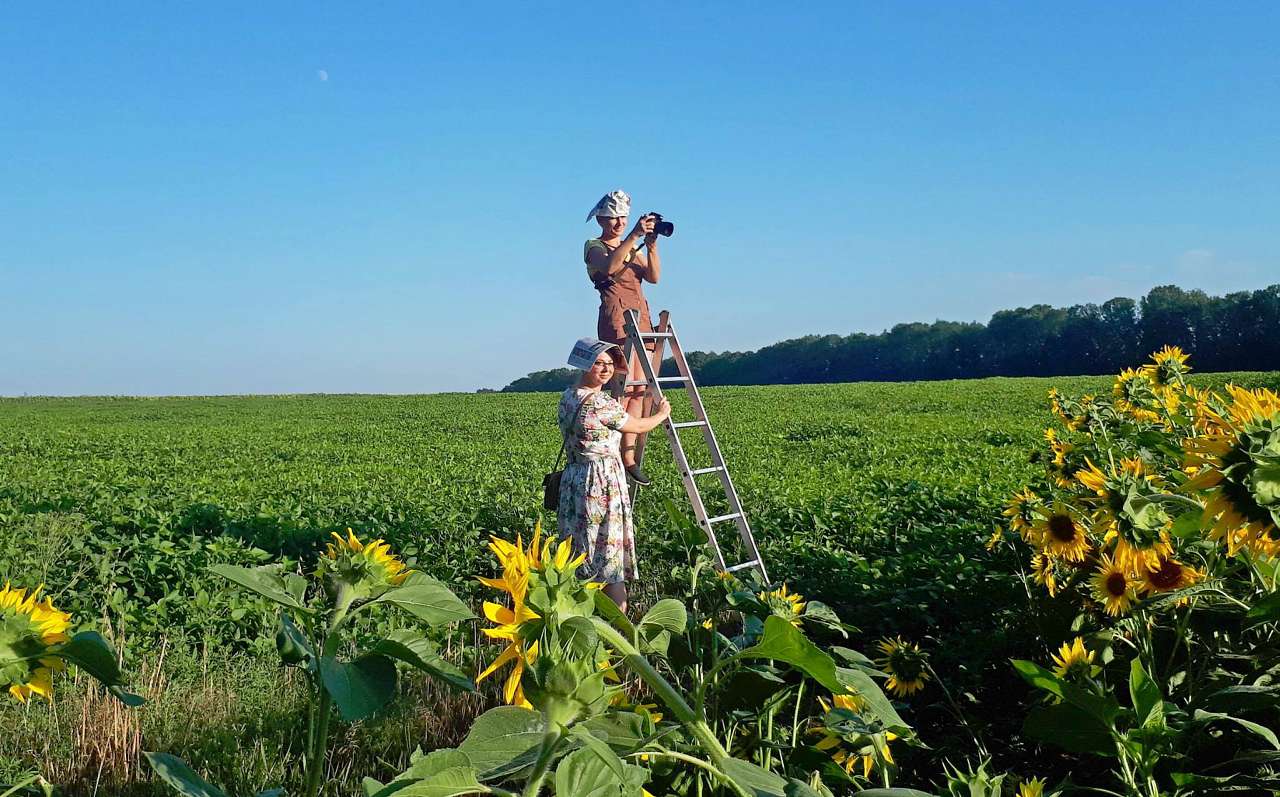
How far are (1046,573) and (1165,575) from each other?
2.48ft

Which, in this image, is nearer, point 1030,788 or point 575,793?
point 575,793

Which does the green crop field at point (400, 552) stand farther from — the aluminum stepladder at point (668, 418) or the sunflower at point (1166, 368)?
the sunflower at point (1166, 368)

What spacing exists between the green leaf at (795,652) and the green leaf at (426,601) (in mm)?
327

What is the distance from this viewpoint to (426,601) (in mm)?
1150

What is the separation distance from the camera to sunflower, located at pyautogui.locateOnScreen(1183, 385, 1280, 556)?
1173 mm

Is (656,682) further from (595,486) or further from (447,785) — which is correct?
(595,486)

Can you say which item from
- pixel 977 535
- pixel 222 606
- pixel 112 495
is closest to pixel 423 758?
pixel 222 606

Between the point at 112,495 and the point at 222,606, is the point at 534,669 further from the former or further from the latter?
the point at 112,495

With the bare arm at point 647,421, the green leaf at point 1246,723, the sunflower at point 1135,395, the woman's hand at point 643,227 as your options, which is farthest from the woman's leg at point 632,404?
the green leaf at point 1246,723

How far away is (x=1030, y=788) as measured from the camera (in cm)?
177

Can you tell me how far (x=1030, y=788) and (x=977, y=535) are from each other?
4193 millimetres

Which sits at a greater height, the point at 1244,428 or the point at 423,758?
the point at 1244,428

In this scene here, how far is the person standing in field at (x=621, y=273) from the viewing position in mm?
5682

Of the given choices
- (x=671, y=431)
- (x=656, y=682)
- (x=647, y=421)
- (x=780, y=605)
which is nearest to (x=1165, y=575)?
(x=780, y=605)
